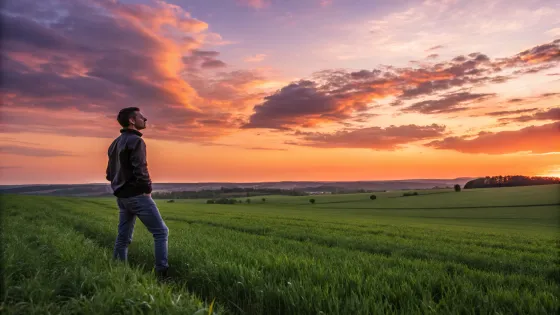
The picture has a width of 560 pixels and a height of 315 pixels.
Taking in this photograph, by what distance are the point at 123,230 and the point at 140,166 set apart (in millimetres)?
Answer: 1536

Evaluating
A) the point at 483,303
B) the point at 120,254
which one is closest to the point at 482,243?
the point at 483,303

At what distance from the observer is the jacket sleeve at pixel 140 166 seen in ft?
20.8

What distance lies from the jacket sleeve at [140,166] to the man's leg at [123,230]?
0.70 meters

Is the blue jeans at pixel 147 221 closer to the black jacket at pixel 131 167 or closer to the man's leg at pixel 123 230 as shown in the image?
the man's leg at pixel 123 230

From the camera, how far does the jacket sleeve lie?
6340 millimetres

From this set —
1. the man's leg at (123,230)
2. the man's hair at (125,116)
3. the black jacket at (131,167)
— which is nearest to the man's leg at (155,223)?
the black jacket at (131,167)

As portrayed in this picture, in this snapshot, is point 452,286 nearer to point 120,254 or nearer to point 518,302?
point 518,302

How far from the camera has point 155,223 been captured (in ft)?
21.7

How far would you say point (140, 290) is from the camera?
3.91 meters

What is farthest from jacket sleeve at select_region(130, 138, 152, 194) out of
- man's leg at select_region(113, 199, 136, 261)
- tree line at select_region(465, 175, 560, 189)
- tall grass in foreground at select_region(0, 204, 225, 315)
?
tree line at select_region(465, 175, 560, 189)

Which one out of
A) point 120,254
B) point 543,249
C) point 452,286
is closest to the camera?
point 452,286

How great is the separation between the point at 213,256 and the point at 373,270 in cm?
324

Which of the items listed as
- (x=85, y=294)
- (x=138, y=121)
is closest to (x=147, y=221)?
(x=138, y=121)

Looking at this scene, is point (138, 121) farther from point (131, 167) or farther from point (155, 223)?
point (155, 223)
